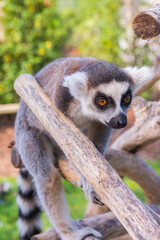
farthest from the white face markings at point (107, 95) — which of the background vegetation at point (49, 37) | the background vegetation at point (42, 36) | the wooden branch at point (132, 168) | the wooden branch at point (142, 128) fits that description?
the background vegetation at point (42, 36)

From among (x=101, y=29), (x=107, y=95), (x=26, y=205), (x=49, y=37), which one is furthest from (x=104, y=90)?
(x=49, y=37)

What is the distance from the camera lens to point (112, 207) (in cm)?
193

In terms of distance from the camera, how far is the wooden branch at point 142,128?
360 cm

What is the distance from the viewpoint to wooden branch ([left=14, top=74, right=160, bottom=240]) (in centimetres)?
179

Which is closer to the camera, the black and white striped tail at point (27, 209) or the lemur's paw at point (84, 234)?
the lemur's paw at point (84, 234)

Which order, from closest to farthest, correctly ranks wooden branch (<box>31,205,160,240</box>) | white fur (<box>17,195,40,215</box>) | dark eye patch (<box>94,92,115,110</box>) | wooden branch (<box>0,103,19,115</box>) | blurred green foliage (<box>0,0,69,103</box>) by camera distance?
dark eye patch (<box>94,92,115,110</box>) → wooden branch (<box>31,205,160,240</box>) → white fur (<box>17,195,40,215</box>) → wooden branch (<box>0,103,19,115</box>) → blurred green foliage (<box>0,0,69,103</box>)

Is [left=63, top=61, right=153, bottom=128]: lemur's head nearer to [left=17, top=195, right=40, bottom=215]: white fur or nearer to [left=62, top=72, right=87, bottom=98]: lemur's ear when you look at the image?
[left=62, top=72, right=87, bottom=98]: lemur's ear

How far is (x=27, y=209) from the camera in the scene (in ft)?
11.7

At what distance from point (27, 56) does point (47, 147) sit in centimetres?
572

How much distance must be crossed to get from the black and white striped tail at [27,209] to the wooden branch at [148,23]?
7.33 feet

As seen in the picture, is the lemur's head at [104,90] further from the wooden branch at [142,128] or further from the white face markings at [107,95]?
the wooden branch at [142,128]

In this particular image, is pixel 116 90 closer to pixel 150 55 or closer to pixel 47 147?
pixel 47 147

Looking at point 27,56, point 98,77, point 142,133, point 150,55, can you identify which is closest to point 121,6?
point 150,55

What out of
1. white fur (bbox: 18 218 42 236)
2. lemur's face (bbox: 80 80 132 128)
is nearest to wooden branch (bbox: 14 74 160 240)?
lemur's face (bbox: 80 80 132 128)
